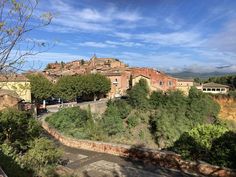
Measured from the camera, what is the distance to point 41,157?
8.98 meters

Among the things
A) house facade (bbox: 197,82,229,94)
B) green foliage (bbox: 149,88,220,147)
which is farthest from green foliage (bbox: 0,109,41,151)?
house facade (bbox: 197,82,229,94)

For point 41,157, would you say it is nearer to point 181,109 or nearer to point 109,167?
point 109,167

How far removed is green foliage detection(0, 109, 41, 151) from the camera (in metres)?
11.3

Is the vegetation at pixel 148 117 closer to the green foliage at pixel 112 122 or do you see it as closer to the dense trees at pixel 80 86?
the green foliage at pixel 112 122

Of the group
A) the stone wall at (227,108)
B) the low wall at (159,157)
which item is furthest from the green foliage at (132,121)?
the low wall at (159,157)

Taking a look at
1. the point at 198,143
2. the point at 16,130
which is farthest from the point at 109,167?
the point at 16,130

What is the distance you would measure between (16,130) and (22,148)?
1.21 meters

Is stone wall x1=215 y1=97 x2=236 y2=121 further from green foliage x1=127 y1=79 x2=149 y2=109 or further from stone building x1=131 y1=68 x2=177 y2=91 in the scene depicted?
green foliage x1=127 y1=79 x2=149 y2=109

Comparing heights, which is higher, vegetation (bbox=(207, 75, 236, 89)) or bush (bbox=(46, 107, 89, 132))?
vegetation (bbox=(207, 75, 236, 89))

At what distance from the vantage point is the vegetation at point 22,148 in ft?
27.0

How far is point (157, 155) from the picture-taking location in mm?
10547

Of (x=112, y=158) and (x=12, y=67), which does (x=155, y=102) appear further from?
(x=12, y=67)

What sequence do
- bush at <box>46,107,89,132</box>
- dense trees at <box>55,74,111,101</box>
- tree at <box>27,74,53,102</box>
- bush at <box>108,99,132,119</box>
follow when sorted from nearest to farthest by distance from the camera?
bush at <box>46,107,89,132</box> → bush at <box>108,99,132,119</box> → tree at <box>27,74,53,102</box> → dense trees at <box>55,74,111,101</box>

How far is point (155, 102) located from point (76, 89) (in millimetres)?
13023
